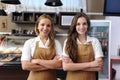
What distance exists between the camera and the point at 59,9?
448 centimetres

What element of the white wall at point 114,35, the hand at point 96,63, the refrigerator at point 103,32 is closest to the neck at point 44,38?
the hand at point 96,63

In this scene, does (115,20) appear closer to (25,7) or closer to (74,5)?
(74,5)

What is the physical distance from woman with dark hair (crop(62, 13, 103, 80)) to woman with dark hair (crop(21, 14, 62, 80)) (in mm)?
126

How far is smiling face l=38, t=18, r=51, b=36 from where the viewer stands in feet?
7.24

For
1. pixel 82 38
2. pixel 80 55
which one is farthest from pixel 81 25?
pixel 80 55

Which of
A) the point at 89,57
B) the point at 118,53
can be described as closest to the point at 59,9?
the point at 118,53

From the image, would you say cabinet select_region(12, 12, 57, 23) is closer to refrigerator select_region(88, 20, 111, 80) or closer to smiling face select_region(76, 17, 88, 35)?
refrigerator select_region(88, 20, 111, 80)

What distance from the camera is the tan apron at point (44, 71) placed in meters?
2.20

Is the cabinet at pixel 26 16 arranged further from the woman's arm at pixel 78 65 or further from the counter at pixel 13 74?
the woman's arm at pixel 78 65

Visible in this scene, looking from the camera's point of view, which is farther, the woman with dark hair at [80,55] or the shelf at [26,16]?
the shelf at [26,16]

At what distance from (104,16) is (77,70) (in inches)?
102

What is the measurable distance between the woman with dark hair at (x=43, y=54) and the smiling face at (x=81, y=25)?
0.96 feet

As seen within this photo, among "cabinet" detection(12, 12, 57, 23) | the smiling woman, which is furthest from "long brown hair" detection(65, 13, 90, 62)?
the smiling woman

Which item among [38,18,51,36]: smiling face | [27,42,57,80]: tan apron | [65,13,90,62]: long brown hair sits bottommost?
[27,42,57,80]: tan apron
